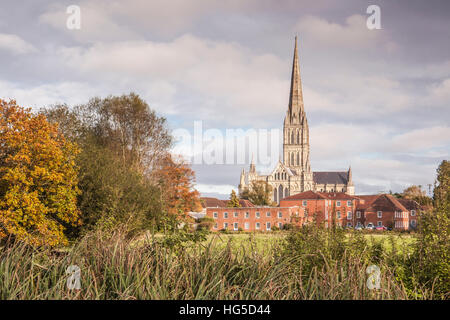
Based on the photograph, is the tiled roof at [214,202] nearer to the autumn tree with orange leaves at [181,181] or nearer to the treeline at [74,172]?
the autumn tree with orange leaves at [181,181]

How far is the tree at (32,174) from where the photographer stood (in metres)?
25.4

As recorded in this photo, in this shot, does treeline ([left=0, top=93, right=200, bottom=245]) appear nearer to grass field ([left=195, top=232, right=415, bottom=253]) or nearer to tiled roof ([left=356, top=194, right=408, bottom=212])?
grass field ([left=195, top=232, right=415, bottom=253])

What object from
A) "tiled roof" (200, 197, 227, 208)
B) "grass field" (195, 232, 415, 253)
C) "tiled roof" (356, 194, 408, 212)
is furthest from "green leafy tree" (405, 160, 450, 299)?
"tiled roof" (200, 197, 227, 208)

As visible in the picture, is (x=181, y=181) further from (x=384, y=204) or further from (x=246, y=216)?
(x=384, y=204)

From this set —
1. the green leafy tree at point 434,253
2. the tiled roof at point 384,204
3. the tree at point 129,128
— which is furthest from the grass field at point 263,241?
the tiled roof at point 384,204

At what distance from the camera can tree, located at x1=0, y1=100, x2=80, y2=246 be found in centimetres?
2539

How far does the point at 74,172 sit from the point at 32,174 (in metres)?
3.27

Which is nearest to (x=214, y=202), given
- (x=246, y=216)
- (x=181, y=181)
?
(x=246, y=216)

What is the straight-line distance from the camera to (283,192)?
187 meters

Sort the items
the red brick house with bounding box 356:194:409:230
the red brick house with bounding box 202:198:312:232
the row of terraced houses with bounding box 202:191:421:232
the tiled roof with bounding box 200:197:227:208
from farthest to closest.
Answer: the tiled roof with bounding box 200:197:227:208 → the red brick house with bounding box 356:194:409:230 → the row of terraced houses with bounding box 202:191:421:232 → the red brick house with bounding box 202:198:312:232

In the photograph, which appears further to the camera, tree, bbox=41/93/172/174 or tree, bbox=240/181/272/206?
tree, bbox=240/181/272/206

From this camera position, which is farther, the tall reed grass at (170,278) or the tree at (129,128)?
the tree at (129,128)
